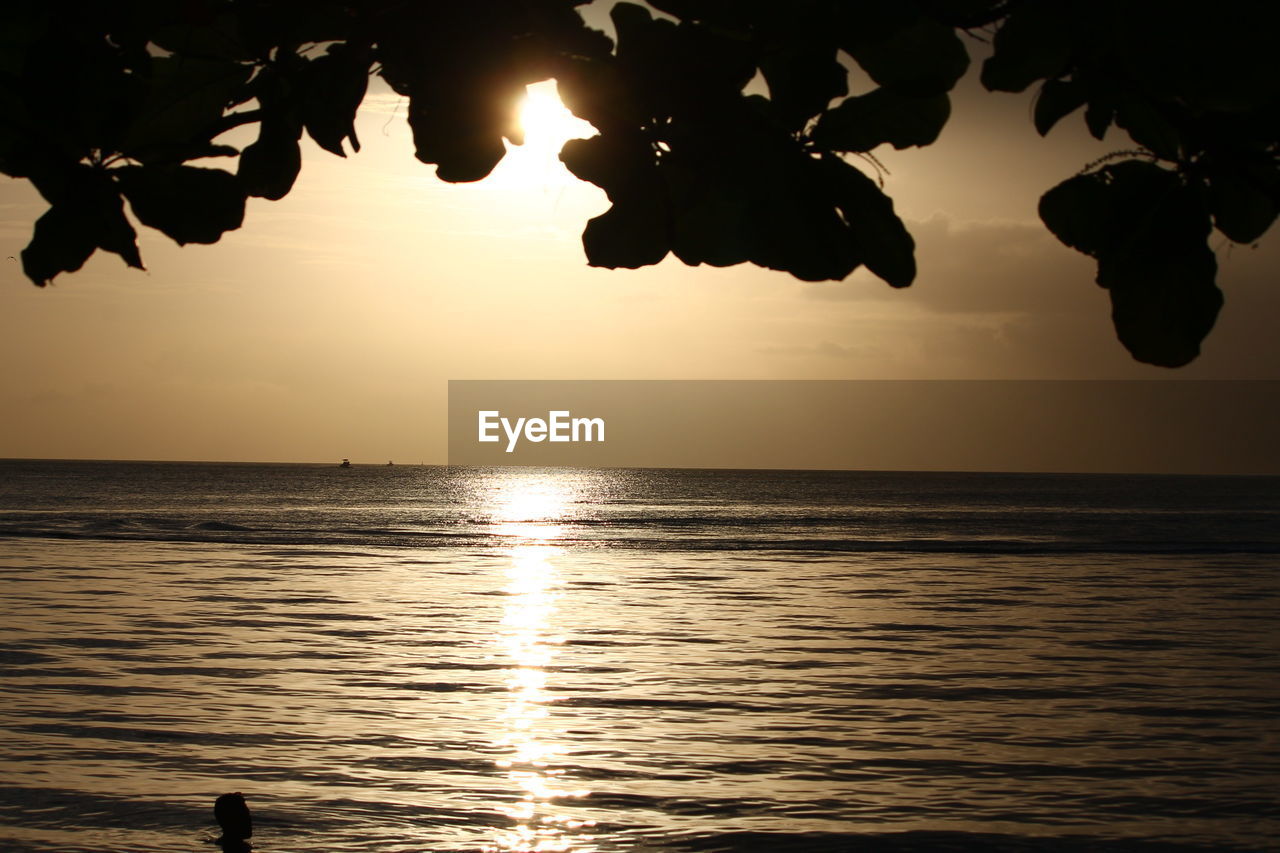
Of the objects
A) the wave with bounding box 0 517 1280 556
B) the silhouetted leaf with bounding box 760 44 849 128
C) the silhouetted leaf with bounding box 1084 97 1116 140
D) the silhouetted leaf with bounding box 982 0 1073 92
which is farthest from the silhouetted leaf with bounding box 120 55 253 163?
the wave with bounding box 0 517 1280 556

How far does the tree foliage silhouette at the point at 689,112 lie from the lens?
96 cm

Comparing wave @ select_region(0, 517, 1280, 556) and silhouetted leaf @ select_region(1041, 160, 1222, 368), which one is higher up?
silhouetted leaf @ select_region(1041, 160, 1222, 368)

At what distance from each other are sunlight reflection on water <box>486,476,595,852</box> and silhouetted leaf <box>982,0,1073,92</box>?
7628 millimetres

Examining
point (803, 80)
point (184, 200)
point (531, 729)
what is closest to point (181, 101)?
point (184, 200)

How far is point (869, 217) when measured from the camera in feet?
3.23

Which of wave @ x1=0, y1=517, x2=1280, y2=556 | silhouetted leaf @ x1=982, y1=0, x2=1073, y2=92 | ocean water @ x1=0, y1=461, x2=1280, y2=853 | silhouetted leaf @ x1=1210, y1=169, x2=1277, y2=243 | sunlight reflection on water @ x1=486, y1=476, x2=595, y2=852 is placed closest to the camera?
silhouetted leaf @ x1=982, y1=0, x2=1073, y2=92

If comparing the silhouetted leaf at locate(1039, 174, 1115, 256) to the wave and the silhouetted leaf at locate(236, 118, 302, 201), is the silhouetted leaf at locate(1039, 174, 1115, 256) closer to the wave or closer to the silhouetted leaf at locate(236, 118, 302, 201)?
the silhouetted leaf at locate(236, 118, 302, 201)

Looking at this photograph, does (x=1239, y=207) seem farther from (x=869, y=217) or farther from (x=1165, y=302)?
(x=869, y=217)

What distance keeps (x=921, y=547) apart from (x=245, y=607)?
79.8 ft

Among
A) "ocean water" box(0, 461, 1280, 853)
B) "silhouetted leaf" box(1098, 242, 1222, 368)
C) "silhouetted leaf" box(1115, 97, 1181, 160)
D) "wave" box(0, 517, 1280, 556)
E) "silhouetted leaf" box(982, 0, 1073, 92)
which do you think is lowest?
"wave" box(0, 517, 1280, 556)

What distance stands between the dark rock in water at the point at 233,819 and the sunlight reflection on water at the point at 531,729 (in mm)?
1597

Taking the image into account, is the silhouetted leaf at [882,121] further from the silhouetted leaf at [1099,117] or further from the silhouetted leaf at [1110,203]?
the silhouetted leaf at [1099,117]

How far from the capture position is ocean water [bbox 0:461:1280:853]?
852 centimetres

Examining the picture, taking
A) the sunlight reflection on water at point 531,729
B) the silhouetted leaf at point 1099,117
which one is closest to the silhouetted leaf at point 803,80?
the silhouetted leaf at point 1099,117
